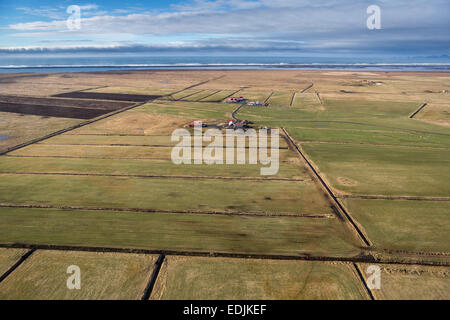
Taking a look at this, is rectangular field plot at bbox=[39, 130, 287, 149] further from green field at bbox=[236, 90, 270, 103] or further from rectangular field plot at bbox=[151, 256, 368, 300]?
green field at bbox=[236, 90, 270, 103]

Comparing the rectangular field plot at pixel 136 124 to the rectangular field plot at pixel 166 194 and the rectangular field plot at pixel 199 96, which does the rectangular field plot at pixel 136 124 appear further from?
the rectangular field plot at pixel 199 96

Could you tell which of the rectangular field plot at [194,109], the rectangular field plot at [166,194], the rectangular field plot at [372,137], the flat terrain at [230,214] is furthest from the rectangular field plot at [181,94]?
the rectangular field plot at [166,194]

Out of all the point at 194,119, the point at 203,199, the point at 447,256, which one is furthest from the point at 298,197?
the point at 194,119

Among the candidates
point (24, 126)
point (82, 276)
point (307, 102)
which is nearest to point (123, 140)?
point (24, 126)

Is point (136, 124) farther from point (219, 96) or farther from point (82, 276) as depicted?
point (82, 276)
